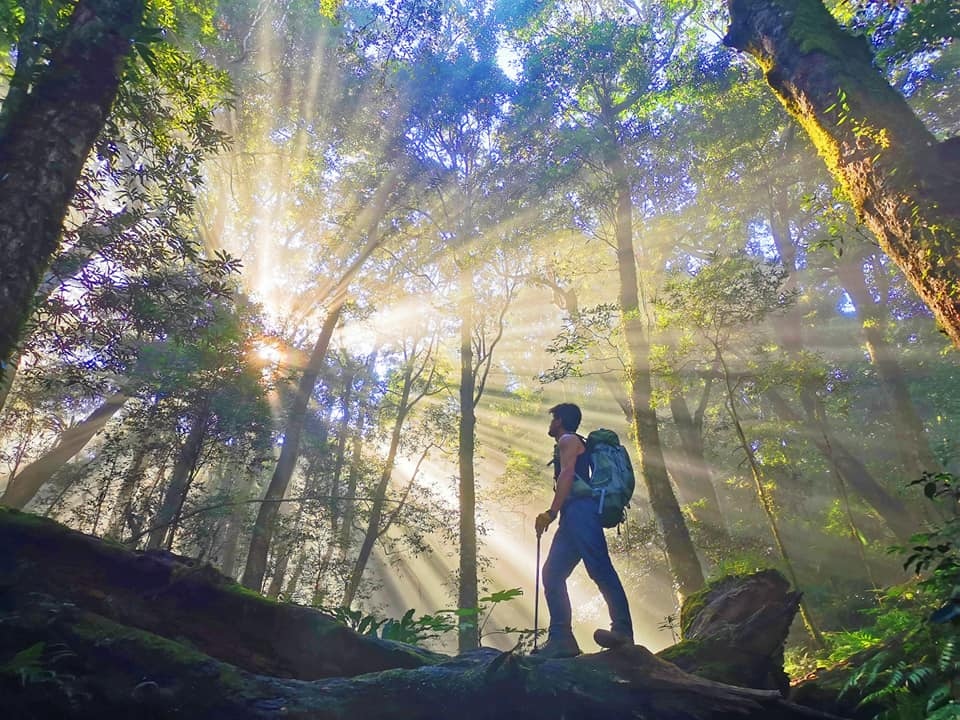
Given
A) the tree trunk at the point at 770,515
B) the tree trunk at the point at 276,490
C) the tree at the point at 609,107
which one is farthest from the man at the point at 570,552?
the tree trunk at the point at 276,490

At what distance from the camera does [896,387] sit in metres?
16.1

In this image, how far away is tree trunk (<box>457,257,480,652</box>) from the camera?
1141cm

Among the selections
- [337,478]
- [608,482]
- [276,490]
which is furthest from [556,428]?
[337,478]

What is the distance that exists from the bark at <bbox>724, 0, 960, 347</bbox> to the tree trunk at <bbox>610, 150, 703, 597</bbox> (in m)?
7.72

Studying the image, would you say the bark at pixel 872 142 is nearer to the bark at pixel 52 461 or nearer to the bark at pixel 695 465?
the bark at pixel 695 465

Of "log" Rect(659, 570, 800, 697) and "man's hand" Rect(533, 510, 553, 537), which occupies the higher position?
"man's hand" Rect(533, 510, 553, 537)

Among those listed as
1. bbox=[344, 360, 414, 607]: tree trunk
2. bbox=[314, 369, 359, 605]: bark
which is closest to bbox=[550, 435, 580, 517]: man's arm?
bbox=[344, 360, 414, 607]: tree trunk

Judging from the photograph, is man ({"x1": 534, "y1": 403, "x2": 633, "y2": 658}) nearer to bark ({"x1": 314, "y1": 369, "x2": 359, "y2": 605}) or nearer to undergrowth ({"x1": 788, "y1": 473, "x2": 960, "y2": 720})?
undergrowth ({"x1": 788, "y1": 473, "x2": 960, "y2": 720})

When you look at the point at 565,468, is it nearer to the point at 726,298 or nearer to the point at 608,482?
the point at 608,482

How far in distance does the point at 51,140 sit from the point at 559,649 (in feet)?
17.1

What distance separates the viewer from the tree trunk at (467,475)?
449 inches

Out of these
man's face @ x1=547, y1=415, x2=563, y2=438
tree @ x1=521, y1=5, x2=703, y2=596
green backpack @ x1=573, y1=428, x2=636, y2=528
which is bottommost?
green backpack @ x1=573, y1=428, x2=636, y2=528

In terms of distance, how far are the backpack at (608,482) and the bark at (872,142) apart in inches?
97.0

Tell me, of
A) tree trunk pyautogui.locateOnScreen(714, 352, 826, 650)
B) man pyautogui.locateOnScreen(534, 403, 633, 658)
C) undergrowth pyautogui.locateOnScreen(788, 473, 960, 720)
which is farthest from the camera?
tree trunk pyautogui.locateOnScreen(714, 352, 826, 650)
